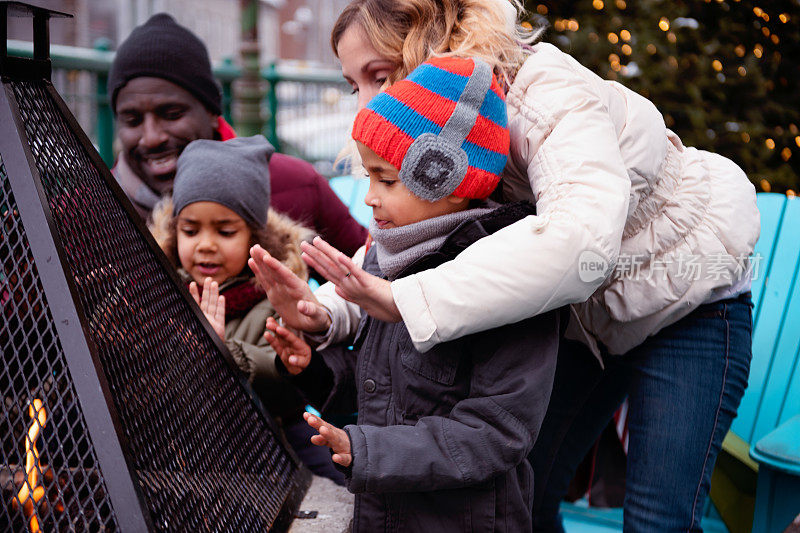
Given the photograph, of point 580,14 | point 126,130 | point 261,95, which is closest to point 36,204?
point 126,130

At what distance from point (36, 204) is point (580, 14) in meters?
2.99

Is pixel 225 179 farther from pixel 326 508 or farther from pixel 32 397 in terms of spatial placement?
pixel 32 397

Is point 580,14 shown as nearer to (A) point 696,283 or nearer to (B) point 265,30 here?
(A) point 696,283

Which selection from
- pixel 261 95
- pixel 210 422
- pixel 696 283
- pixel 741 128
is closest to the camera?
pixel 210 422

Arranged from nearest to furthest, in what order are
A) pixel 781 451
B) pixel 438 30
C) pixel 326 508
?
pixel 438 30
pixel 326 508
pixel 781 451

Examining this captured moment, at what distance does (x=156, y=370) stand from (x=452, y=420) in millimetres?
593

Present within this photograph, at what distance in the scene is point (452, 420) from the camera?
1.42m

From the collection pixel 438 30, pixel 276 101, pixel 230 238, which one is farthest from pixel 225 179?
pixel 276 101

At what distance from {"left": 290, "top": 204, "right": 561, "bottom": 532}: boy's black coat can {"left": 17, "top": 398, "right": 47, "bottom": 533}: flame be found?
1.72 ft

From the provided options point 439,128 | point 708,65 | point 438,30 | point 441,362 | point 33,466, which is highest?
point 438,30

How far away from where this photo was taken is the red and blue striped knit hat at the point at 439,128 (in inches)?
57.4

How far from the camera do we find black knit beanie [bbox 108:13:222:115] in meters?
2.72

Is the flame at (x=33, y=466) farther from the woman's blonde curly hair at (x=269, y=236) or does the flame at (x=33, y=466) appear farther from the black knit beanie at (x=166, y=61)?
the black knit beanie at (x=166, y=61)

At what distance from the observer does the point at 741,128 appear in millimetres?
3553
